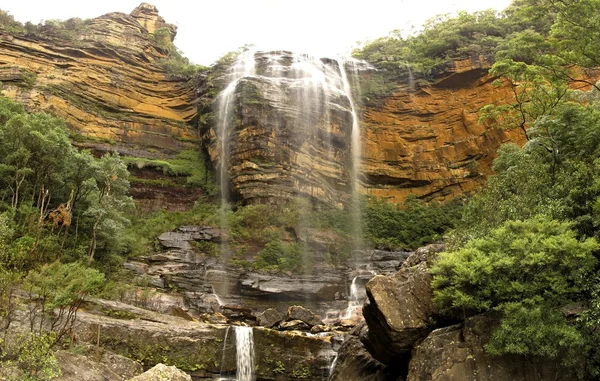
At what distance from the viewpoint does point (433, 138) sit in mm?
31266

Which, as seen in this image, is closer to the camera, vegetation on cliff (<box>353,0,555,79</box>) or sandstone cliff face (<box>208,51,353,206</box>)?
sandstone cliff face (<box>208,51,353,206</box>)

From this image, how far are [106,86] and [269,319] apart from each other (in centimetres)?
2172

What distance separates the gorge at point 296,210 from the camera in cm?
965

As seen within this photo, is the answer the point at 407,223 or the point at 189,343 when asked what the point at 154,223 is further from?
the point at 407,223

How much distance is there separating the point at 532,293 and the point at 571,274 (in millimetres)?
837

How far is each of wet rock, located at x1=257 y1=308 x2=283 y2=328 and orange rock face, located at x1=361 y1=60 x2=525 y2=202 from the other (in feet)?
48.0

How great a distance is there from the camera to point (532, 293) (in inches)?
355

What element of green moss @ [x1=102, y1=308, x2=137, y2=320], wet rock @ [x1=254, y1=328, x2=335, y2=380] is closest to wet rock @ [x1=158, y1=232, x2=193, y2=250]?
green moss @ [x1=102, y1=308, x2=137, y2=320]

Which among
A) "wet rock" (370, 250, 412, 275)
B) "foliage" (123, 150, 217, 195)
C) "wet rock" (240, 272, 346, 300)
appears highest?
"foliage" (123, 150, 217, 195)

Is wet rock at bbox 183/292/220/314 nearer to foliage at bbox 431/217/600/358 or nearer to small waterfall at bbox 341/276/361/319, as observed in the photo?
small waterfall at bbox 341/276/361/319

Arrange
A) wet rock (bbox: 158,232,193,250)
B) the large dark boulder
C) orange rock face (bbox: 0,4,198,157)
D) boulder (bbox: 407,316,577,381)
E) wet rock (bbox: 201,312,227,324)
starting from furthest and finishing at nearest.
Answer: orange rock face (bbox: 0,4,198,157), wet rock (bbox: 158,232,193,250), wet rock (bbox: 201,312,227,324), the large dark boulder, boulder (bbox: 407,316,577,381)

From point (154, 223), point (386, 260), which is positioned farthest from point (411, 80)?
point (154, 223)

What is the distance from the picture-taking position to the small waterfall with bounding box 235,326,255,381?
14.2m

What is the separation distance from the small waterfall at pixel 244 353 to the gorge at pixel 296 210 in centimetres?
7
